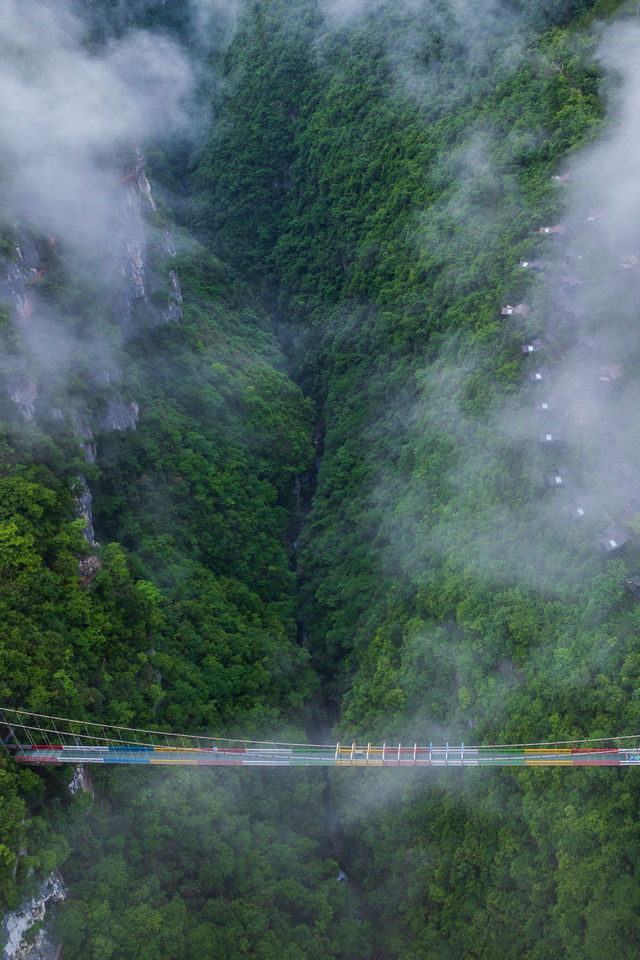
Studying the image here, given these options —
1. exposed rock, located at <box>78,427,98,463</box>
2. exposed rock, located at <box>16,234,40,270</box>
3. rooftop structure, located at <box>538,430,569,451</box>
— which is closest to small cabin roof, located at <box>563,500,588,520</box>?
rooftop structure, located at <box>538,430,569,451</box>

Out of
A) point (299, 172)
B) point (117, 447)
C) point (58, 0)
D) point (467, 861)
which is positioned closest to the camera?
point (467, 861)

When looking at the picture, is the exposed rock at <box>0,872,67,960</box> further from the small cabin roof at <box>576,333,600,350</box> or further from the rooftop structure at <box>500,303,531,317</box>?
the rooftop structure at <box>500,303,531,317</box>

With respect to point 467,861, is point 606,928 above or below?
below

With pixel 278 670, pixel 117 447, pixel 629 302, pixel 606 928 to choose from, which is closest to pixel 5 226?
pixel 117 447

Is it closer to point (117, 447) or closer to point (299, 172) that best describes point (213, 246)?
point (299, 172)

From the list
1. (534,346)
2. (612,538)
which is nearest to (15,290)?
(534,346)

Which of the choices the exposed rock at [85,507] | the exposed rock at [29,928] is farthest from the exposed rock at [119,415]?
the exposed rock at [29,928]
